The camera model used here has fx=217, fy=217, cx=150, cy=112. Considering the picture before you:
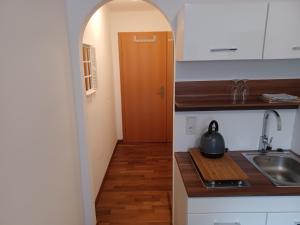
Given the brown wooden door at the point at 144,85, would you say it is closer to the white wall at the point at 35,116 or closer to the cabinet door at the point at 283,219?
the white wall at the point at 35,116

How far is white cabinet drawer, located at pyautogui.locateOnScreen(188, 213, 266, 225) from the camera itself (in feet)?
4.48

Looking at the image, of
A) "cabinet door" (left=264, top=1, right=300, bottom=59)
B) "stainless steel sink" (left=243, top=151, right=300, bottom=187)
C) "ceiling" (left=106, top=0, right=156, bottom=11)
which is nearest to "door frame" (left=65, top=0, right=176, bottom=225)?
"cabinet door" (left=264, top=1, right=300, bottom=59)

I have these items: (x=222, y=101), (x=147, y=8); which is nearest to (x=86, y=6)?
(x=222, y=101)

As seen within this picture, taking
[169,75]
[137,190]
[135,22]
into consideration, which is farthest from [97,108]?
[135,22]

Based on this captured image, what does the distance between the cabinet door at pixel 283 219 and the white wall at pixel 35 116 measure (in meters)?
1.37

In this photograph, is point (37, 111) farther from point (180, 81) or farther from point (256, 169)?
point (256, 169)

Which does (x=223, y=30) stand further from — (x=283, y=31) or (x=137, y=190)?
(x=137, y=190)

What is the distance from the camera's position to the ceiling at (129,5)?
10.4 ft

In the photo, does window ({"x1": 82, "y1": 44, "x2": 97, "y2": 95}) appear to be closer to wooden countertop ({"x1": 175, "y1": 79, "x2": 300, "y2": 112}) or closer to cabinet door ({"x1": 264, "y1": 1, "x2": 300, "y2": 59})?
wooden countertop ({"x1": 175, "y1": 79, "x2": 300, "y2": 112})

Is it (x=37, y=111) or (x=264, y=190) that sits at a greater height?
(x=37, y=111)

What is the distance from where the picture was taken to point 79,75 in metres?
1.82

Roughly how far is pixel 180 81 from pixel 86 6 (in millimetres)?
952

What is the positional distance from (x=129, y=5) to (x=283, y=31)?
2551mm

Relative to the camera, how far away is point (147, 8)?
12.1ft
